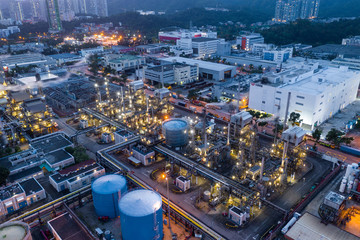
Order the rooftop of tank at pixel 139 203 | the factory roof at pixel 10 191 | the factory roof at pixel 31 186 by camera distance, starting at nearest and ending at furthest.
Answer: the rooftop of tank at pixel 139 203
the factory roof at pixel 10 191
the factory roof at pixel 31 186

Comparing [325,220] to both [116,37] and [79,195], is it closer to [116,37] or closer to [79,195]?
[79,195]

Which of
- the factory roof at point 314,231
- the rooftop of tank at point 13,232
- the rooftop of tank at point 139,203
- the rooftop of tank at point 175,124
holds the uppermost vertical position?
the rooftop of tank at point 175,124

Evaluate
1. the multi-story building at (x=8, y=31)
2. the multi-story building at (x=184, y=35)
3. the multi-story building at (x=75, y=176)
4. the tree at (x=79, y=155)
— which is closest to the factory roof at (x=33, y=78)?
the tree at (x=79, y=155)

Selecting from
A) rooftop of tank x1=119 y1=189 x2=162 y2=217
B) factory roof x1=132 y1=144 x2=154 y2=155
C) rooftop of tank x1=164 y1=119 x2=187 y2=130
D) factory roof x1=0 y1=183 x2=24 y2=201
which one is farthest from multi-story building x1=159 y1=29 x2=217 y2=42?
rooftop of tank x1=119 y1=189 x2=162 y2=217

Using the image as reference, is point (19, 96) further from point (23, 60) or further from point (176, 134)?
point (23, 60)

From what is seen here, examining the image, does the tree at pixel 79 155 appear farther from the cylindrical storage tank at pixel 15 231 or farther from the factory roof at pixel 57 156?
the cylindrical storage tank at pixel 15 231

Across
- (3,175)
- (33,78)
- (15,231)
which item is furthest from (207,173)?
(33,78)

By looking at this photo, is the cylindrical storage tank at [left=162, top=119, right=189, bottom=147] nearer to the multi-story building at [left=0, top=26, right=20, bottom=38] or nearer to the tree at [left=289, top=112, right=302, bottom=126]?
the tree at [left=289, top=112, right=302, bottom=126]
